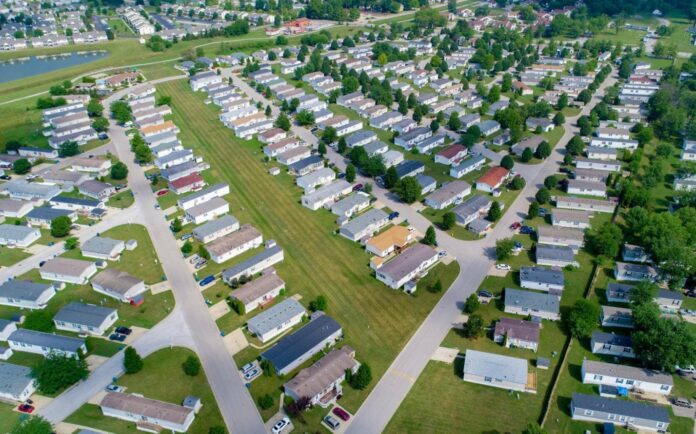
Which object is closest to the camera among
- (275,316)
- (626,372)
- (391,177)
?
(626,372)

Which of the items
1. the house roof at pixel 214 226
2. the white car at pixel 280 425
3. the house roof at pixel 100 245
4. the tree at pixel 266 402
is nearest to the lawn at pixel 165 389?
the tree at pixel 266 402

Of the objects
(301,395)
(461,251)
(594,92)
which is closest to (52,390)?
(301,395)

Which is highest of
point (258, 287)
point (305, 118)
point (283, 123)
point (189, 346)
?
point (283, 123)

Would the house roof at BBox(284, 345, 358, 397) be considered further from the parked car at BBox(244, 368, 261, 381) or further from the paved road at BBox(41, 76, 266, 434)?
the paved road at BBox(41, 76, 266, 434)

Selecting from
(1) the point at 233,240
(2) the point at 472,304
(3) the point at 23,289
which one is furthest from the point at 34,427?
(2) the point at 472,304

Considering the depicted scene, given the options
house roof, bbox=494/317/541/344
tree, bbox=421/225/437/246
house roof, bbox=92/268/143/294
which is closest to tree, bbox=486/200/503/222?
tree, bbox=421/225/437/246

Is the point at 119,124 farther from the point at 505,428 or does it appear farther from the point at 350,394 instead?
the point at 505,428

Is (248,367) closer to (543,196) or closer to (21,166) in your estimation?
(543,196)

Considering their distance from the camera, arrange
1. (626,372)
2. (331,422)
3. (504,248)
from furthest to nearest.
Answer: (504,248) → (626,372) → (331,422)
